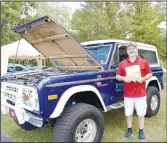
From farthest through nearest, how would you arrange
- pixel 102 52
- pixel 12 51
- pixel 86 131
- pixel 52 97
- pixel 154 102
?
pixel 12 51
pixel 154 102
pixel 102 52
pixel 86 131
pixel 52 97

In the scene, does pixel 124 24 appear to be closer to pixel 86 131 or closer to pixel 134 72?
pixel 134 72

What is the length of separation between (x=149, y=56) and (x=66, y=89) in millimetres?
3294

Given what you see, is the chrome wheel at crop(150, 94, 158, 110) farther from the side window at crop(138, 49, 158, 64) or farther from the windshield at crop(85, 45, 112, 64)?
the windshield at crop(85, 45, 112, 64)

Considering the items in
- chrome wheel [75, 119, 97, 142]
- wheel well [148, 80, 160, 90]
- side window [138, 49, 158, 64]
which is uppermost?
side window [138, 49, 158, 64]

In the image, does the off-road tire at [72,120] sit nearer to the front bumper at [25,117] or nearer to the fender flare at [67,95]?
the fender flare at [67,95]

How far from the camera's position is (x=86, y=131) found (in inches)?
148

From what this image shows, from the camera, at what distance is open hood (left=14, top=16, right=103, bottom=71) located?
12.9 feet

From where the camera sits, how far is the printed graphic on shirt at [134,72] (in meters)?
3.92

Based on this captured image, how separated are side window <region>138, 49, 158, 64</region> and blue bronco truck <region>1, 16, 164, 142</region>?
0.93 metres

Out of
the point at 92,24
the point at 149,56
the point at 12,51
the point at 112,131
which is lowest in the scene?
the point at 112,131

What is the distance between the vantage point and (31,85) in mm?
3395

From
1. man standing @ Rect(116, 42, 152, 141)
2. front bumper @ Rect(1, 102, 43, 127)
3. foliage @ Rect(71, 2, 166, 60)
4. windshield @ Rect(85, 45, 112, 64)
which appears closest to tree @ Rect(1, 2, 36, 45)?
foliage @ Rect(71, 2, 166, 60)

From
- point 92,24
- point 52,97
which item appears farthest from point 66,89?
point 92,24

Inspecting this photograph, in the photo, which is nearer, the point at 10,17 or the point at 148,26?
the point at 10,17
